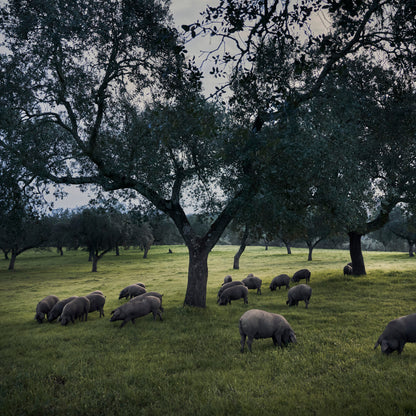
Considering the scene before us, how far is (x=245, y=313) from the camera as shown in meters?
9.10

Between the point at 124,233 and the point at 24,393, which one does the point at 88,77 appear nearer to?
the point at 24,393

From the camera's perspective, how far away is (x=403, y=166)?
15164 millimetres

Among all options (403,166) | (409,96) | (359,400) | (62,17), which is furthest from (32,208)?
(403,166)

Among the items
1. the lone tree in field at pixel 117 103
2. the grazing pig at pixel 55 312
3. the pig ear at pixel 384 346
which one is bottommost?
the grazing pig at pixel 55 312

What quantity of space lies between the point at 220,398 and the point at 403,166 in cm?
1528

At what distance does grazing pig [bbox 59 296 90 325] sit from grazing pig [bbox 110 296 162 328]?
227 cm

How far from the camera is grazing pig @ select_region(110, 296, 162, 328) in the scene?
41.3ft

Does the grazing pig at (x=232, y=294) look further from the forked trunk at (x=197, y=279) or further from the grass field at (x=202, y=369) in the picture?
the grass field at (x=202, y=369)

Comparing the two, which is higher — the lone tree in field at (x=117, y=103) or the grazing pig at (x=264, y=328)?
the lone tree in field at (x=117, y=103)

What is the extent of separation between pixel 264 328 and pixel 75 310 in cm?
966

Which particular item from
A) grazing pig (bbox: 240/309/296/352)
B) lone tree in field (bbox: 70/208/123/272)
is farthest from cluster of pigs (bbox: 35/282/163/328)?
lone tree in field (bbox: 70/208/123/272)

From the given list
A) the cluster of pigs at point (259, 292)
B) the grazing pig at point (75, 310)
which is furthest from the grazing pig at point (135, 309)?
the cluster of pigs at point (259, 292)

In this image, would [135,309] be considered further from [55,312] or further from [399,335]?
[399,335]

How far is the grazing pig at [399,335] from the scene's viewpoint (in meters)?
7.88
